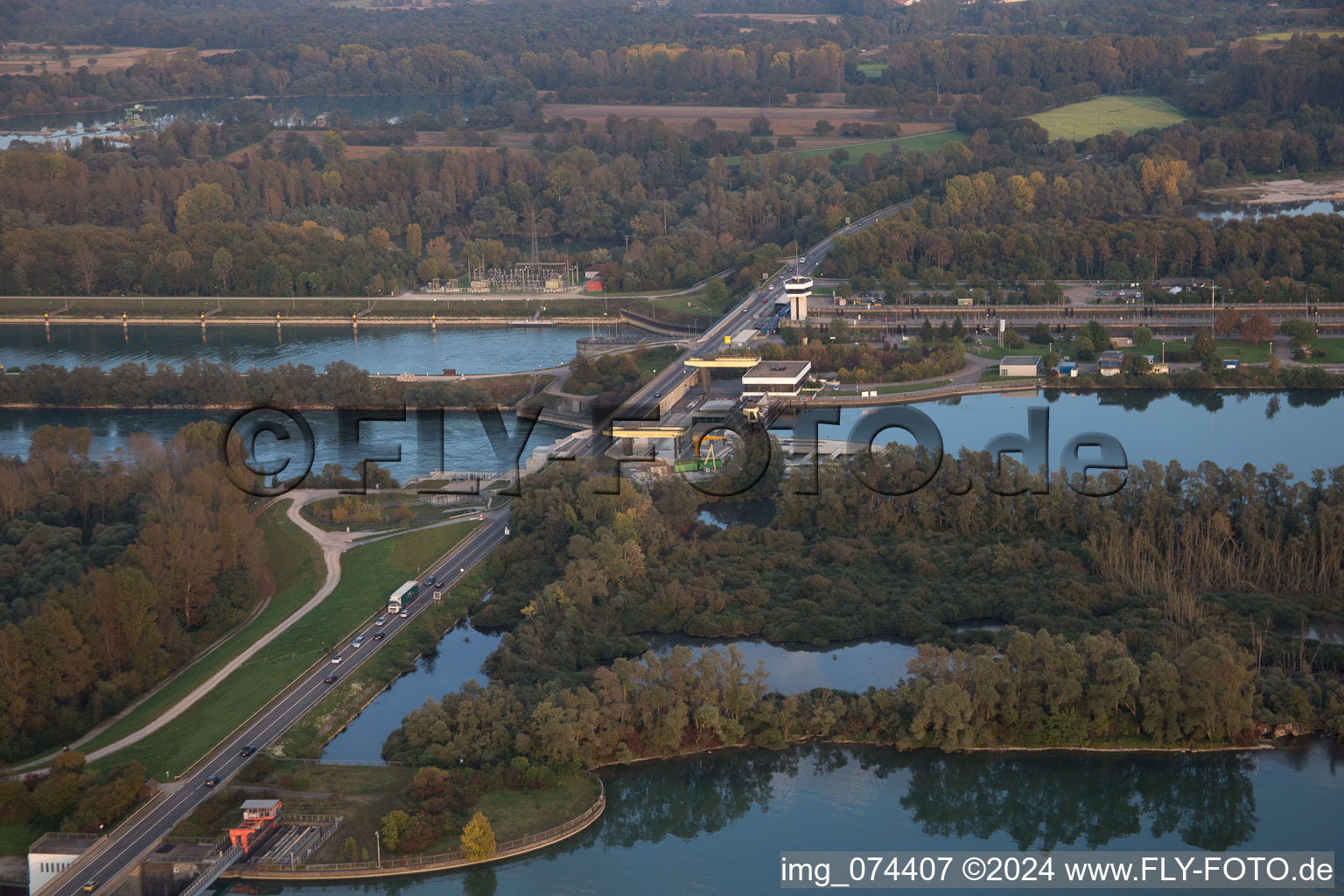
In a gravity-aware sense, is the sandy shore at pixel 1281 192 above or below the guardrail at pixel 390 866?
above

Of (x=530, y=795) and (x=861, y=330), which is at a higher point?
(x=861, y=330)

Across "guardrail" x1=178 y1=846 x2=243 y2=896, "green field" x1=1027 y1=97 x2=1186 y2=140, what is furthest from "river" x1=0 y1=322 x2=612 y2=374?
"green field" x1=1027 y1=97 x2=1186 y2=140

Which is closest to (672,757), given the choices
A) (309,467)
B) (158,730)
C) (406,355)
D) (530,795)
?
(530,795)

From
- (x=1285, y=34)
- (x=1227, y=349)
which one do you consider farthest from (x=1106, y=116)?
(x=1227, y=349)

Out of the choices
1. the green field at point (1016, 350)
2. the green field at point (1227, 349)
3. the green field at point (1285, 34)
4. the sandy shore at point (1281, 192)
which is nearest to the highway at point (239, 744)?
the green field at point (1016, 350)

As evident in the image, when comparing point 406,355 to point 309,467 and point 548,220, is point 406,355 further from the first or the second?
point 548,220

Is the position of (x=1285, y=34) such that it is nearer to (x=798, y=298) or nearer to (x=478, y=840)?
(x=798, y=298)

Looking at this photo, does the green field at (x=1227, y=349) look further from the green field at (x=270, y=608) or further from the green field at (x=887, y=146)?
the green field at (x=887, y=146)
